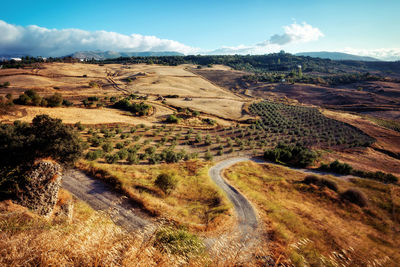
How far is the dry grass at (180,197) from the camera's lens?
14.8 meters

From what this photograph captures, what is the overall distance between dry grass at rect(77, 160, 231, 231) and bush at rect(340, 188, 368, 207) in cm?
1711

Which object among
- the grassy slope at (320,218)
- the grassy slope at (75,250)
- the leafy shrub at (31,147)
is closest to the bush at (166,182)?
the leafy shrub at (31,147)

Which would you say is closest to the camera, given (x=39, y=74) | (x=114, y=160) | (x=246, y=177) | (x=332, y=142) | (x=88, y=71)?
(x=114, y=160)

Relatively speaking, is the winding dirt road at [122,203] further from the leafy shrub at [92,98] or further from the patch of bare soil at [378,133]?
the leafy shrub at [92,98]

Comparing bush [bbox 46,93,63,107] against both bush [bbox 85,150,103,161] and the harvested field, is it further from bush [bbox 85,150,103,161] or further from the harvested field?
the harvested field

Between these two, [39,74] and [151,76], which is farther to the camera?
[151,76]

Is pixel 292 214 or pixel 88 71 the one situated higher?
pixel 88 71

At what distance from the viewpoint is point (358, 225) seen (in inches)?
718

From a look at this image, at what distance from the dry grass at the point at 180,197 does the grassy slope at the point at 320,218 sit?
4447 mm

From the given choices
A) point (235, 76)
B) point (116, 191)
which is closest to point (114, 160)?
point (116, 191)

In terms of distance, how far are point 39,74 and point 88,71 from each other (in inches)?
1086

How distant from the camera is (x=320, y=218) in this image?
18344mm

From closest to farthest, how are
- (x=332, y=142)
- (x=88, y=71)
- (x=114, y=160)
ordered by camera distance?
(x=114, y=160) < (x=332, y=142) < (x=88, y=71)

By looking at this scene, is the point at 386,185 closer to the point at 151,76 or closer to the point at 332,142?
the point at 332,142
